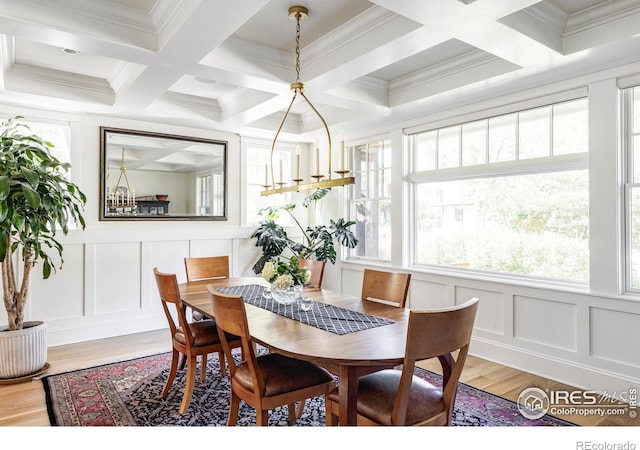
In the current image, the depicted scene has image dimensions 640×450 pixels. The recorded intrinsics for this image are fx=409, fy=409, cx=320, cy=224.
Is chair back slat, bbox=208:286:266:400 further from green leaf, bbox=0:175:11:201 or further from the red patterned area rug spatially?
green leaf, bbox=0:175:11:201

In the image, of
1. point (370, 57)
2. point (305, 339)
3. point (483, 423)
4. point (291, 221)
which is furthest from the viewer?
point (291, 221)

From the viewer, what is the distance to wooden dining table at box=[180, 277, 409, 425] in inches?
64.7

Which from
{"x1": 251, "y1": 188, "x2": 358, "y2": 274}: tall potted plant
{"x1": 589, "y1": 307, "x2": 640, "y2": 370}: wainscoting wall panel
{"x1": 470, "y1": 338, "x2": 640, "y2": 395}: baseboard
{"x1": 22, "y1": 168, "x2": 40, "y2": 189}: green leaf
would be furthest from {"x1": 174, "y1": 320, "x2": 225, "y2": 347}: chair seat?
{"x1": 589, "y1": 307, "x2": 640, "y2": 370}: wainscoting wall panel

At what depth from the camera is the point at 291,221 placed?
5727mm

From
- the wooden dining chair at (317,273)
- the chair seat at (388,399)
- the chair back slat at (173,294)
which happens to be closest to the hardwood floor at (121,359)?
the chair back slat at (173,294)

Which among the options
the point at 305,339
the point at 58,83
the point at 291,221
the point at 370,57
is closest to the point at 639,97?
the point at 370,57

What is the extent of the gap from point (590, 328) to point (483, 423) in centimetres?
123

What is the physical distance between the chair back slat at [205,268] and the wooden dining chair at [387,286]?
1557mm

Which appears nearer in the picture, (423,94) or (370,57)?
(370,57)

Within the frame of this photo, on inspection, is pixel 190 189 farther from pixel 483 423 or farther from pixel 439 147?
pixel 483 423

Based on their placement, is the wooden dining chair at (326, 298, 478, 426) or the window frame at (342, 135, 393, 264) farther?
the window frame at (342, 135, 393, 264)

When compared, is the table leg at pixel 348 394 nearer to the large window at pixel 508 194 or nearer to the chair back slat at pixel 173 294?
the chair back slat at pixel 173 294

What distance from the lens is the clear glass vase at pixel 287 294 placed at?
250 cm

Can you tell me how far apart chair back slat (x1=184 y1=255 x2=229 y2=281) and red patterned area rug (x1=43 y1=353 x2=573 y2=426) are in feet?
2.69
